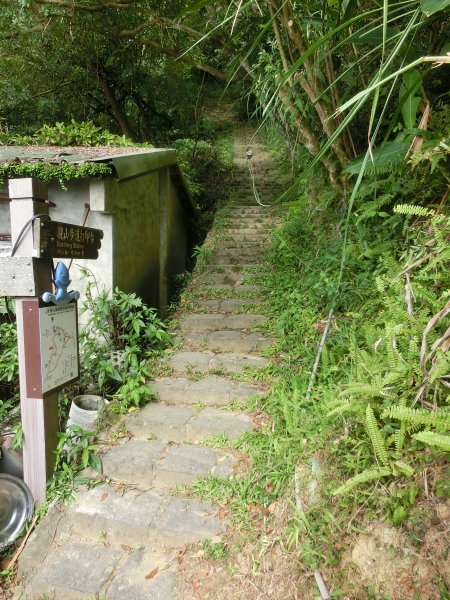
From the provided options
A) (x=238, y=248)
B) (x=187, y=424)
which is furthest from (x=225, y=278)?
(x=187, y=424)

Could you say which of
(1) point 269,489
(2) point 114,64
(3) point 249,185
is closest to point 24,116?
(2) point 114,64

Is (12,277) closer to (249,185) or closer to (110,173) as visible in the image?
(110,173)

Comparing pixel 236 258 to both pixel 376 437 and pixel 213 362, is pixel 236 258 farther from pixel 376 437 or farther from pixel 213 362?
pixel 376 437

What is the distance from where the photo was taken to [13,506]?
9.43 feet

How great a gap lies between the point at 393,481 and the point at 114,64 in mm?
10568

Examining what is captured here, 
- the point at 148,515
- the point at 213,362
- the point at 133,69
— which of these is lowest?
the point at 148,515

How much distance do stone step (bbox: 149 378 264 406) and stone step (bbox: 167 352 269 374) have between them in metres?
0.18

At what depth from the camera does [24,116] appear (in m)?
9.54

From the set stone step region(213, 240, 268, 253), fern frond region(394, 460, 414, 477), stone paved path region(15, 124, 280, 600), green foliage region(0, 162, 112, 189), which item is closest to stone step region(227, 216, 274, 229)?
stone step region(213, 240, 268, 253)

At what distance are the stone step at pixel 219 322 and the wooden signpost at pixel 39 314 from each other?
6.41 ft

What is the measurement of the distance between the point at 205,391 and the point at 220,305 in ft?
5.81

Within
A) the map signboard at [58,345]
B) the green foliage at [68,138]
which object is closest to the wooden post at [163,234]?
the green foliage at [68,138]

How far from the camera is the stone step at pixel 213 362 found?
401 centimetres

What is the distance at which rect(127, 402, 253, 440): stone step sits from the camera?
3.22 meters
